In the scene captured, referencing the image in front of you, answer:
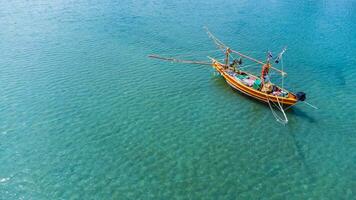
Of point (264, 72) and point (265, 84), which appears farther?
point (264, 72)

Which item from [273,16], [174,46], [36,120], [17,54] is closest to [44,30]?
[17,54]

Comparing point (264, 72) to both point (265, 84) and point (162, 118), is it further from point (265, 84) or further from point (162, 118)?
point (162, 118)

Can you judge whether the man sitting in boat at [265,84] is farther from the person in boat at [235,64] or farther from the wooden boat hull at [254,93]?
the person in boat at [235,64]

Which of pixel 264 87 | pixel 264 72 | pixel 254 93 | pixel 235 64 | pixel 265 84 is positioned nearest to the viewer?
pixel 264 87

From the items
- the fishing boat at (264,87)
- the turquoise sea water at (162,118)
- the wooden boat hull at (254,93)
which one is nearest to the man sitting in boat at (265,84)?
the fishing boat at (264,87)

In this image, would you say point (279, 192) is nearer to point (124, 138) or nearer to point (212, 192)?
point (212, 192)

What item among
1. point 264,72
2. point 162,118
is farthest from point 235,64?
point 162,118
